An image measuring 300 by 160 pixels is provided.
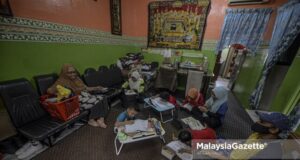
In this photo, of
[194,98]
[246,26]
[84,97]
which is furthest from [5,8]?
[246,26]

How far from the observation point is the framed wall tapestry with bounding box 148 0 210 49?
127 inches

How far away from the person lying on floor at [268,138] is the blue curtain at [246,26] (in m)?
2.30

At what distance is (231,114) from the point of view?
2.87 metres

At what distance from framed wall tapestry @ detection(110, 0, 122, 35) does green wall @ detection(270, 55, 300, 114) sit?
12.2 feet

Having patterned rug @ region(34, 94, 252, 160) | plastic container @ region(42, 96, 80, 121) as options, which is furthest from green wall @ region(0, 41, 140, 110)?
patterned rug @ region(34, 94, 252, 160)

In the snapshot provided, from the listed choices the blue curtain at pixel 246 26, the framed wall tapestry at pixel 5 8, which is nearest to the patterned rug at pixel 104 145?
the framed wall tapestry at pixel 5 8

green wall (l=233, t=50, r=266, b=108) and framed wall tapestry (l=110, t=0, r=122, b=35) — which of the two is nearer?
green wall (l=233, t=50, r=266, b=108)

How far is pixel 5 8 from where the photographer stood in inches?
60.5

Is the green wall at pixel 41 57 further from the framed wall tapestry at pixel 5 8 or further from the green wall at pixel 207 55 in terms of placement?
the green wall at pixel 207 55

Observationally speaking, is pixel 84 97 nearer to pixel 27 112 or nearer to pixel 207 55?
pixel 27 112

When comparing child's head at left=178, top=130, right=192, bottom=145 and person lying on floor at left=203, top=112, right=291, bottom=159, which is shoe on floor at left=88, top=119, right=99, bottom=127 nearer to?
child's head at left=178, top=130, right=192, bottom=145

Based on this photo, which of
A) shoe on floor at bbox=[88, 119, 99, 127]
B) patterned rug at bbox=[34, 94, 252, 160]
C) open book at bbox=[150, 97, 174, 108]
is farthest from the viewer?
open book at bbox=[150, 97, 174, 108]

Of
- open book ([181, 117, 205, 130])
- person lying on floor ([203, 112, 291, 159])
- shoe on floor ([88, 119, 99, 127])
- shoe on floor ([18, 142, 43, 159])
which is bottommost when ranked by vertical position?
shoe on floor ([88, 119, 99, 127])

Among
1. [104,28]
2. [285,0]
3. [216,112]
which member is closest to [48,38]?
[104,28]
